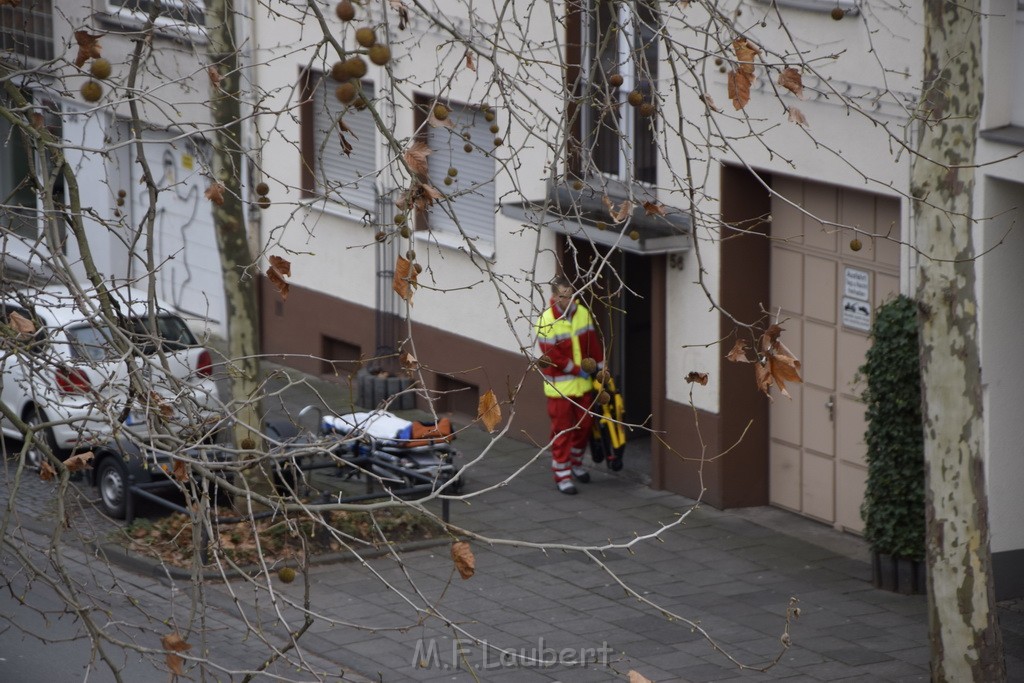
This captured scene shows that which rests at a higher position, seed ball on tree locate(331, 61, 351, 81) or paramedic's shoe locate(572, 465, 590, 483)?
seed ball on tree locate(331, 61, 351, 81)

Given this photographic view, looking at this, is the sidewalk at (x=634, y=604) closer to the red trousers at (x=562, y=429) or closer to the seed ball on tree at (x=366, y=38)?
the red trousers at (x=562, y=429)

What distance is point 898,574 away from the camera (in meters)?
11.2

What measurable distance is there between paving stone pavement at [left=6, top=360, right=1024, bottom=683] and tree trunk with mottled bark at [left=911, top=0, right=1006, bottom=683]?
96cm

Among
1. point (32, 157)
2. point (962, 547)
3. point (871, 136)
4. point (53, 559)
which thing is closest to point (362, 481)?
point (871, 136)

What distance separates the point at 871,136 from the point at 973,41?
3171 millimetres

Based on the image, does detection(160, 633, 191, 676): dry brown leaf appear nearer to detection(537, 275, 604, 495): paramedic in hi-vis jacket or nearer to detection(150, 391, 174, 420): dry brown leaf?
detection(150, 391, 174, 420): dry brown leaf

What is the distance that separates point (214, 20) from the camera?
1313 cm

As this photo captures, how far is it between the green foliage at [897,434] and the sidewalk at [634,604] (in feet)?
1.69

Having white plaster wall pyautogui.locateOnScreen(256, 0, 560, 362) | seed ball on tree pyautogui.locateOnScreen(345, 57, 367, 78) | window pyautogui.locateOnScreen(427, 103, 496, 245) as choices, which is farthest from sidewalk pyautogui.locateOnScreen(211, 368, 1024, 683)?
seed ball on tree pyautogui.locateOnScreen(345, 57, 367, 78)

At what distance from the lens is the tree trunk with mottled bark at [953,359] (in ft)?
27.5

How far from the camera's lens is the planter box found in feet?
36.4

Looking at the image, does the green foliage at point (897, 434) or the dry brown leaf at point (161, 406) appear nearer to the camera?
the dry brown leaf at point (161, 406)
